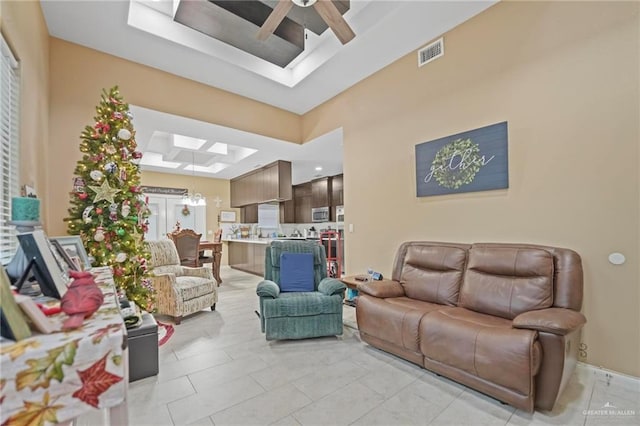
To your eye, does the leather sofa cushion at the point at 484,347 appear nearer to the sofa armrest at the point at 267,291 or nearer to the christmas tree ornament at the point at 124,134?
the sofa armrest at the point at 267,291

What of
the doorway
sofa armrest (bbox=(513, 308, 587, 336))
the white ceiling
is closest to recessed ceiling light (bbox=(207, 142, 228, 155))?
the white ceiling

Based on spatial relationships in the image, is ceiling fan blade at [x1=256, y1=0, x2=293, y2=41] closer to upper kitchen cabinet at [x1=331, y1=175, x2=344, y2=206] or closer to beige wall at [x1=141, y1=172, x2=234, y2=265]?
upper kitchen cabinet at [x1=331, y1=175, x2=344, y2=206]

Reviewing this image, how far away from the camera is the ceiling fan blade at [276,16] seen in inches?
83.7

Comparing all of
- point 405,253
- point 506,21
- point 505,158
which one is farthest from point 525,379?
point 506,21

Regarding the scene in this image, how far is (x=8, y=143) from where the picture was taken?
6.00 feet

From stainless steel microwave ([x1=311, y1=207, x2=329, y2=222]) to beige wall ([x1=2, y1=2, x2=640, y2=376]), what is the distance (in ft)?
11.6

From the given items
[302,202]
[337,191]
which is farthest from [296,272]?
[302,202]

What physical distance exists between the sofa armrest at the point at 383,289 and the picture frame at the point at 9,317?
2.36m

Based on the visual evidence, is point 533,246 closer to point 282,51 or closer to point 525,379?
point 525,379

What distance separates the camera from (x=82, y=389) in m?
0.69

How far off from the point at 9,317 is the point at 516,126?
10.5 ft

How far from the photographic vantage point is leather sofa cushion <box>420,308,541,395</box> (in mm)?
1664

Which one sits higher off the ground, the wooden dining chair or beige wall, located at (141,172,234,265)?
beige wall, located at (141,172,234,265)

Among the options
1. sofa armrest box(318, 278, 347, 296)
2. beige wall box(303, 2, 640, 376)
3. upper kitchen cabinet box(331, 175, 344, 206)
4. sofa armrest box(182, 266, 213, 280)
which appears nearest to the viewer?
beige wall box(303, 2, 640, 376)
